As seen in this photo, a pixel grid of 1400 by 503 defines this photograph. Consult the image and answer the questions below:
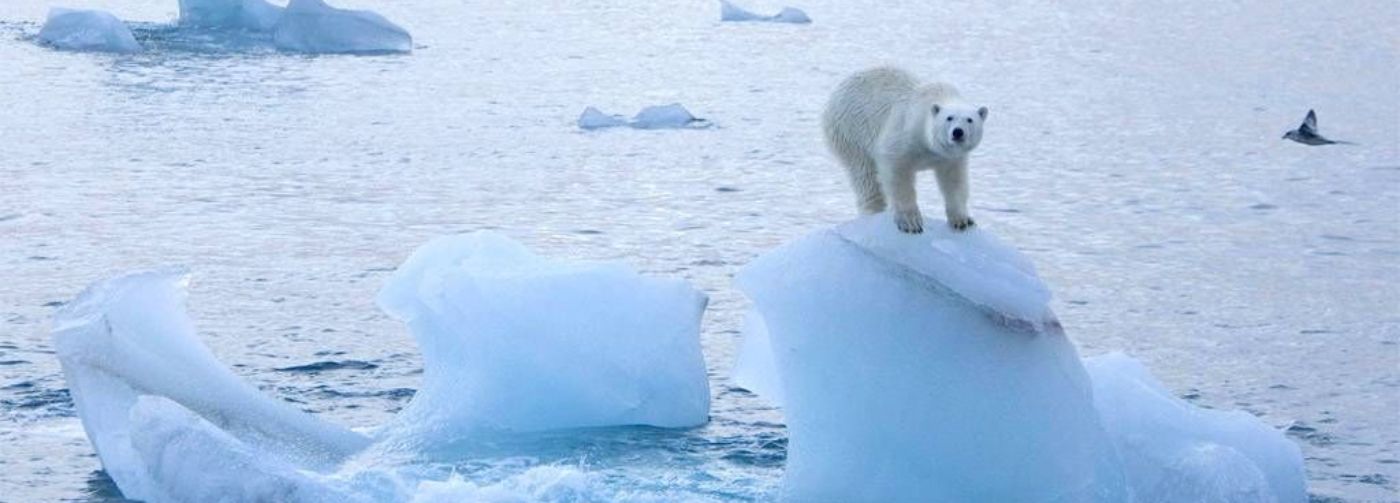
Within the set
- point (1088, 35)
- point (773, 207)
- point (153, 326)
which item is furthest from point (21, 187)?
point (1088, 35)

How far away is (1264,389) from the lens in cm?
811

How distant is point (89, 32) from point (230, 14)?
213 centimetres

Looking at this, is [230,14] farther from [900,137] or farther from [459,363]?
[900,137]

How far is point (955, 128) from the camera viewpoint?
549 centimetres

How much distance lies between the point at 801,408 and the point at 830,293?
405mm

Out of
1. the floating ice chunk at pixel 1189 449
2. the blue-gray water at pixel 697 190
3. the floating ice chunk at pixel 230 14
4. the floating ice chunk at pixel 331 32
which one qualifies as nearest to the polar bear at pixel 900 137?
the floating ice chunk at pixel 1189 449

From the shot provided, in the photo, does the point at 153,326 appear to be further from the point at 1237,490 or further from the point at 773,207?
the point at 773,207

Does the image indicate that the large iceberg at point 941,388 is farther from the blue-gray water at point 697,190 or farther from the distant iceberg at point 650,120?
the distant iceberg at point 650,120

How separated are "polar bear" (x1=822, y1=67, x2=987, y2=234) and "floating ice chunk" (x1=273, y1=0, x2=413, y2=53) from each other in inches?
547

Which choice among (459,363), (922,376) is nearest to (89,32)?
(459,363)

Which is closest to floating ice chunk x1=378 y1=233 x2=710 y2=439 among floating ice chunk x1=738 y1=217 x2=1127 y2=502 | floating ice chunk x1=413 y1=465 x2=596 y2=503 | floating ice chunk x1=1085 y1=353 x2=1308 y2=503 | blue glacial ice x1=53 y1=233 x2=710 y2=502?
blue glacial ice x1=53 y1=233 x2=710 y2=502

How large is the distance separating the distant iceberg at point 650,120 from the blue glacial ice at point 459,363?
766 cm

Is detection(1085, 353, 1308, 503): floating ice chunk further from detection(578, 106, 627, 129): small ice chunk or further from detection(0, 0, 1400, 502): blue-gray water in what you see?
detection(578, 106, 627, 129): small ice chunk

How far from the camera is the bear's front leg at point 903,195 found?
580 cm
